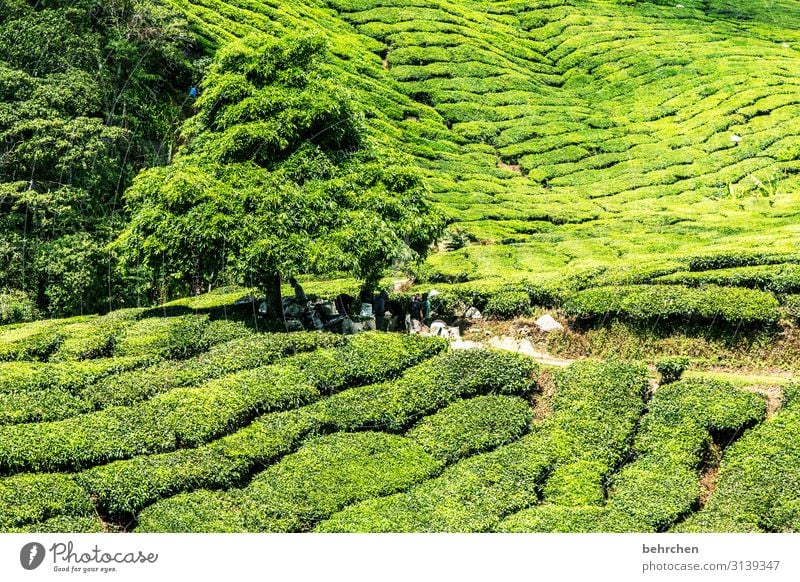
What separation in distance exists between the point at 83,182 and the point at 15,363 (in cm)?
1229

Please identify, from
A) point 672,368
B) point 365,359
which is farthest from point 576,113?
point 365,359

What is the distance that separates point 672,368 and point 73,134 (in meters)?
22.6

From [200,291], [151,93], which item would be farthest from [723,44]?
[200,291]

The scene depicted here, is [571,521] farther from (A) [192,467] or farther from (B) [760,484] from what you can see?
(A) [192,467]

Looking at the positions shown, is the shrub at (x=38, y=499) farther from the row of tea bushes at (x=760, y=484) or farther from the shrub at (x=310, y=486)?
the row of tea bushes at (x=760, y=484)

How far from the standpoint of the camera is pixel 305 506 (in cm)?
1842

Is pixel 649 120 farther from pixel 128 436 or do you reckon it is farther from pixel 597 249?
pixel 128 436

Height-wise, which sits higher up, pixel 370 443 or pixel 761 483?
pixel 761 483

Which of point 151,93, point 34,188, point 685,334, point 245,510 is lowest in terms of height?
point 245,510

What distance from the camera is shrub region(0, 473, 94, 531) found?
57.2 ft

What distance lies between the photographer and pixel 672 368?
21.7 meters

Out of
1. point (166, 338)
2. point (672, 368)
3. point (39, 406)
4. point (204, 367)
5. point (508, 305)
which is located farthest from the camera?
point (508, 305)
